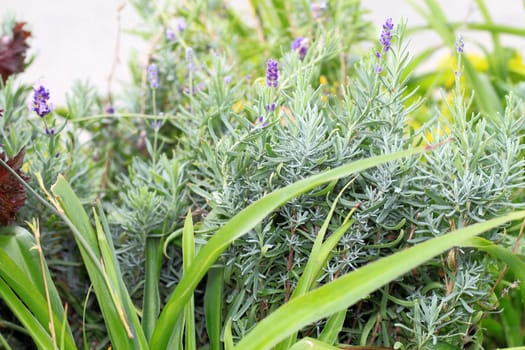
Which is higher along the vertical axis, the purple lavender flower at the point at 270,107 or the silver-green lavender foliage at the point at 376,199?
the purple lavender flower at the point at 270,107

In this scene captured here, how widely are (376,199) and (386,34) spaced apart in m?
0.18

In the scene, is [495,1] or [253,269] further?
[495,1]

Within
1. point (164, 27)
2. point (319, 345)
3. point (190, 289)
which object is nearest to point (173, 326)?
point (190, 289)

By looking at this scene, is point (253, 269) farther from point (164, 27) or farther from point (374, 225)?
point (164, 27)

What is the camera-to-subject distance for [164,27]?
3.97 ft

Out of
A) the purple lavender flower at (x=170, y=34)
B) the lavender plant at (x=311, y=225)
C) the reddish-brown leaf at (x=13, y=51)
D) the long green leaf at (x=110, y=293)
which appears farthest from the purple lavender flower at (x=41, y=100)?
the purple lavender flower at (x=170, y=34)

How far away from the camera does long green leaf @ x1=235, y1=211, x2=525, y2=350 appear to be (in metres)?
0.53

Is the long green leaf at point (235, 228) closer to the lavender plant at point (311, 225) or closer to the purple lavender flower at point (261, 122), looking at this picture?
the lavender plant at point (311, 225)

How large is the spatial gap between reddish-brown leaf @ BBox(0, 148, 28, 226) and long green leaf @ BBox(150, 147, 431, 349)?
0.24m

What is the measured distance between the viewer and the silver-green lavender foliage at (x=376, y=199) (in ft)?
2.28

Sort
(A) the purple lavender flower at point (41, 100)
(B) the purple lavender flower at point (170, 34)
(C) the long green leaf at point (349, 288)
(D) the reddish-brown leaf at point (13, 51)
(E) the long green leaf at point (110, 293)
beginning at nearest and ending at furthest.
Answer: (C) the long green leaf at point (349, 288)
(E) the long green leaf at point (110, 293)
(A) the purple lavender flower at point (41, 100)
(D) the reddish-brown leaf at point (13, 51)
(B) the purple lavender flower at point (170, 34)

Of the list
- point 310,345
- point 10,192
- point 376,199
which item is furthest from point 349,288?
point 10,192

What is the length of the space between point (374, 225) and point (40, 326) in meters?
0.38

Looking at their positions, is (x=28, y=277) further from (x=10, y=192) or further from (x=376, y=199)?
(x=376, y=199)
